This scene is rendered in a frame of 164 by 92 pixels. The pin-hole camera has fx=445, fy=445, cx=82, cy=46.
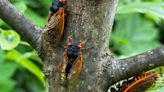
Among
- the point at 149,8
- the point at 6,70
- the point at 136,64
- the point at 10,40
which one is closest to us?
the point at 136,64

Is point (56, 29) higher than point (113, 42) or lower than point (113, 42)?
lower

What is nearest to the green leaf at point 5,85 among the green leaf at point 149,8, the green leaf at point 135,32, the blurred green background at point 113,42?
the blurred green background at point 113,42

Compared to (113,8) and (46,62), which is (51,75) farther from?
(113,8)

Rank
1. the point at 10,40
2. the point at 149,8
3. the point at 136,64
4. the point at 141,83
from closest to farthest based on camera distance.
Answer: the point at 136,64
the point at 141,83
the point at 10,40
the point at 149,8

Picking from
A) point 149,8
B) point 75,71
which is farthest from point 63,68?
point 149,8

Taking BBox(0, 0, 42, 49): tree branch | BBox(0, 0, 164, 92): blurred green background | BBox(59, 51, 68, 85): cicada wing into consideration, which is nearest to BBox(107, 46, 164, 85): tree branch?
BBox(59, 51, 68, 85): cicada wing

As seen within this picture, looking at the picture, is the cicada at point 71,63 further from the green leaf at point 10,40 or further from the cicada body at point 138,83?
the green leaf at point 10,40

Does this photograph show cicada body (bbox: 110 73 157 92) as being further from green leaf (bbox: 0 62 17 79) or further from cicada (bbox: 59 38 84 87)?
green leaf (bbox: 0 62 17 79)

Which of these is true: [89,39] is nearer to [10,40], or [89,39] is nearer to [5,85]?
[10,40]
